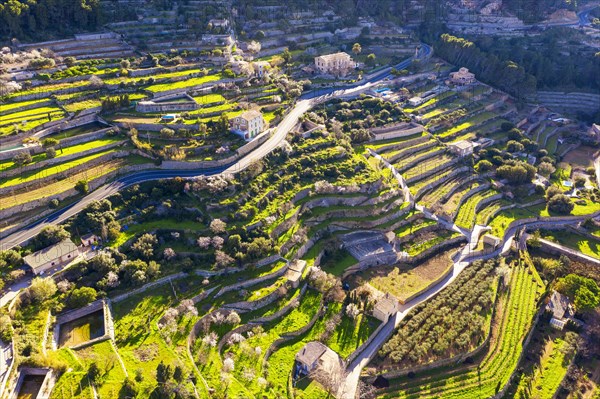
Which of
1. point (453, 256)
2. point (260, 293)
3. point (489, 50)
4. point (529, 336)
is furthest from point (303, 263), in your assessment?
point (489, 50)

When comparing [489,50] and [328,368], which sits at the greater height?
[489,50]

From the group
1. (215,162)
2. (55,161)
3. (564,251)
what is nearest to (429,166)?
(564,251)

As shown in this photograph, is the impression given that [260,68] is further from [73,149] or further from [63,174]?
[63,174]

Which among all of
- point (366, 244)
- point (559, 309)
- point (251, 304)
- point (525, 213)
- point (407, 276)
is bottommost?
point (559, 309)

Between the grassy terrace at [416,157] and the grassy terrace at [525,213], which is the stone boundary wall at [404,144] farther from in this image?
the grassy terrace at [525,213]

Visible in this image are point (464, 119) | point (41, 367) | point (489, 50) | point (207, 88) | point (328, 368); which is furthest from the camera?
point (489, 50)

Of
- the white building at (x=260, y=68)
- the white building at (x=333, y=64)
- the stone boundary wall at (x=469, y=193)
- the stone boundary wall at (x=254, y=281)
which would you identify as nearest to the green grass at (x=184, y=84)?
the white building at (x=260, y=68)

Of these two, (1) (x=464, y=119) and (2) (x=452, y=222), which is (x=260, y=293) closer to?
(2) (x=452, y=222)

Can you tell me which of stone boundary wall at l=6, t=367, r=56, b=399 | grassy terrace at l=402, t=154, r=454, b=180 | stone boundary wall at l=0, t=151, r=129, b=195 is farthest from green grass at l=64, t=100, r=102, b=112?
grassy terrace at l=402, t=154, r=454, b=180
